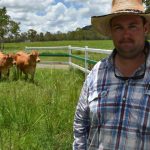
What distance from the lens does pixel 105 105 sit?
2486mm

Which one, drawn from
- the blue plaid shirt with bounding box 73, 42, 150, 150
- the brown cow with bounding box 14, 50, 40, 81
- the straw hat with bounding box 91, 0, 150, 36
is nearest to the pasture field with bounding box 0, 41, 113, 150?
the blue plaid shirt with bounding box 73, 42, 150, 150

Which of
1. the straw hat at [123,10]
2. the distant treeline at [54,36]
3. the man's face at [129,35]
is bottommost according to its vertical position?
the distant treeline at [54,36]

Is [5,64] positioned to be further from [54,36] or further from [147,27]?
[54,36]

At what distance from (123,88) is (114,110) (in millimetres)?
137

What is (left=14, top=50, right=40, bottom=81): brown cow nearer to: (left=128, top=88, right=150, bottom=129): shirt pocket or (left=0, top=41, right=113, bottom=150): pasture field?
(left=0, top=41, right=113, bottom=150): pasture field

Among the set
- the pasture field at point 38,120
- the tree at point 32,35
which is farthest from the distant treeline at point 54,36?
the pasture field at point 38,120

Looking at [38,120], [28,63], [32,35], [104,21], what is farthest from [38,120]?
[32,35]

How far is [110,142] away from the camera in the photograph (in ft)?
8.05

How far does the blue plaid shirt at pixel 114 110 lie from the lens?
238 centimetres

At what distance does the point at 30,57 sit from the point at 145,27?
442 inches

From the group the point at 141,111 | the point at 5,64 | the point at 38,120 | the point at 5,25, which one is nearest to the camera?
the point at 141,111

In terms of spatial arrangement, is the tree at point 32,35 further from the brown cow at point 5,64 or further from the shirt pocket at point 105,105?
the shirt pocket at point 105,105

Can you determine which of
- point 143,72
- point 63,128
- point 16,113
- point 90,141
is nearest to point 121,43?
point 143,72

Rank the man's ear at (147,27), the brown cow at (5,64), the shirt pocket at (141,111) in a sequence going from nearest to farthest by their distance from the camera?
the shirt pocket at (141,111), the man's ear at (147,27), the brown cow at (5,64)
